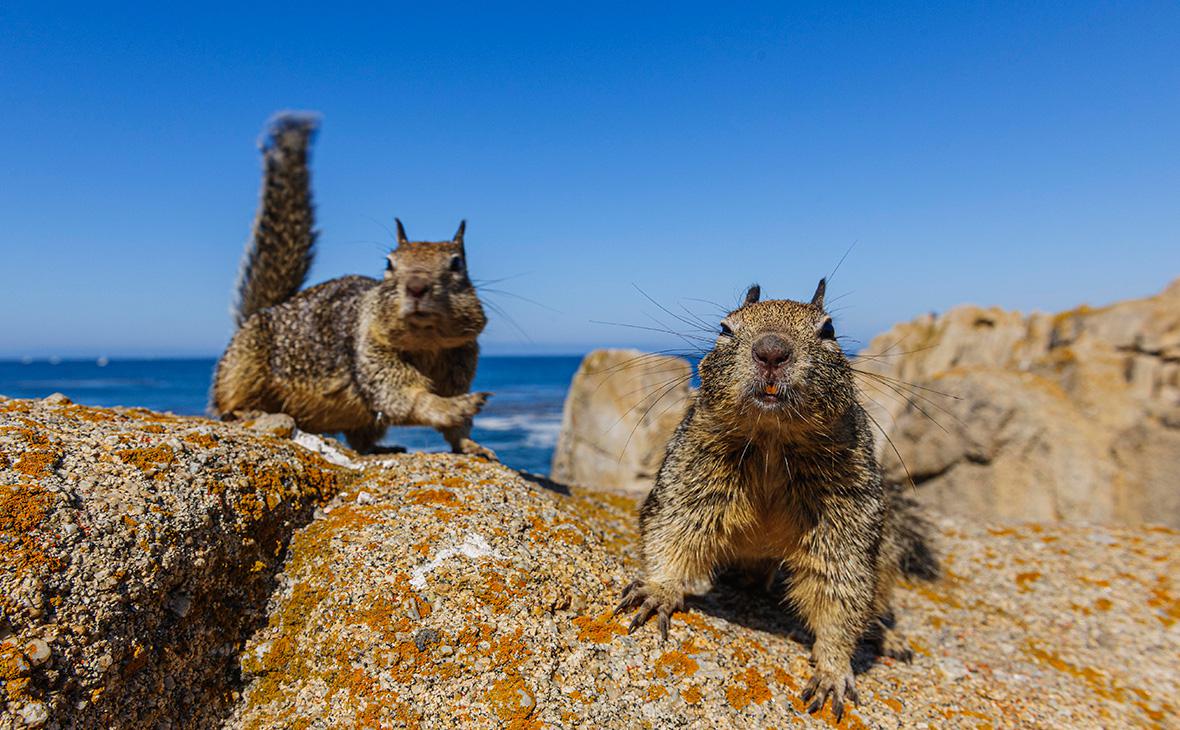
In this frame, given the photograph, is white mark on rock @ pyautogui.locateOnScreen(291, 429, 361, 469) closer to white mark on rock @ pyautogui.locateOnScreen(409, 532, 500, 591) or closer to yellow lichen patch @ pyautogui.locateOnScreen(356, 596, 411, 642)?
white mark on rock @ pyautogui.locateOnScreen(409, 532, 500, 591)

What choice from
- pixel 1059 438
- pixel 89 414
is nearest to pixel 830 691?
pixel 89 414

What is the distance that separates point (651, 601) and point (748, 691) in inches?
25.9

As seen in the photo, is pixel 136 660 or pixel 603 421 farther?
pixel 603 421

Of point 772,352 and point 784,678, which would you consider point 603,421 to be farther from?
point 772,352

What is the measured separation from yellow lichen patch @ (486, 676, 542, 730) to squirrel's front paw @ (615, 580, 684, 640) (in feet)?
2.52

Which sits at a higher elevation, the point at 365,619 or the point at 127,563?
the point at 127,563

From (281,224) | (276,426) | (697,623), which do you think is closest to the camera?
(697,623)

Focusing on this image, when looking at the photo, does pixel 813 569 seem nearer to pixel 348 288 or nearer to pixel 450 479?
pixel 450 479

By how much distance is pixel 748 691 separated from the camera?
10.5ft

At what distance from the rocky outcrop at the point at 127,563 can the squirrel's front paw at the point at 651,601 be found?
1861 mm

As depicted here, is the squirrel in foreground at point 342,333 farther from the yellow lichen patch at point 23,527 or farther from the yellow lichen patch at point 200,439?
the yellow lichen patch at point 23,527

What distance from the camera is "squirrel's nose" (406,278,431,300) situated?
5.08 m

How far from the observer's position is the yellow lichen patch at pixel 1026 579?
18.2ft

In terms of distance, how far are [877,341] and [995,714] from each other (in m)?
28.3
